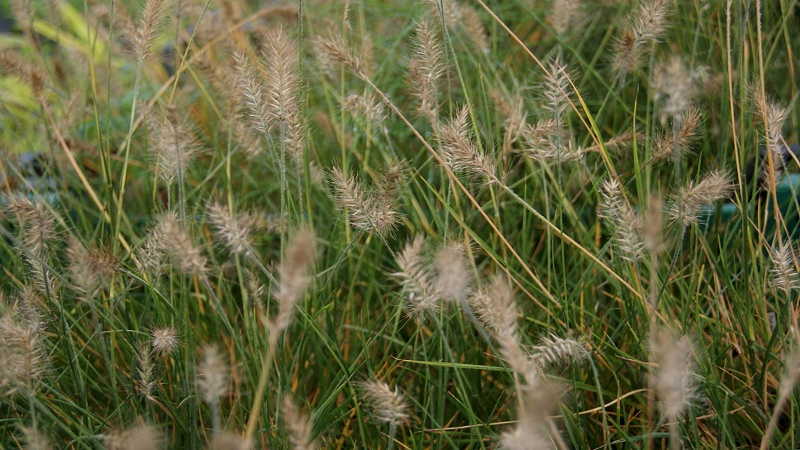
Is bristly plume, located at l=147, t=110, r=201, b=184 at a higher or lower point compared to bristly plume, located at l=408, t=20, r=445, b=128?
lower

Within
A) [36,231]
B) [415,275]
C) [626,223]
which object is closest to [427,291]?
[415,275]

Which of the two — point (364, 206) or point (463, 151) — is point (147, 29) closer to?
point (364, 206)

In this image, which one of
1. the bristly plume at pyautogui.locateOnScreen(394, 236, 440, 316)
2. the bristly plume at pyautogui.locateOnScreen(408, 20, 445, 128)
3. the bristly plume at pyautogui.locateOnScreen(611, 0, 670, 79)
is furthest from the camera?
the bristly plume at pyautogui.locateOnScreen(611, 0, 670, 79)

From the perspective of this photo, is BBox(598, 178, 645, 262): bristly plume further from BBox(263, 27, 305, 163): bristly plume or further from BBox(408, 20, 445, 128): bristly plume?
BBox(263, 27, 305, 163): bristly plume

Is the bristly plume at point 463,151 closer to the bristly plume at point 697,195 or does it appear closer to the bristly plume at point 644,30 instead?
the bristly plume at point 697,195

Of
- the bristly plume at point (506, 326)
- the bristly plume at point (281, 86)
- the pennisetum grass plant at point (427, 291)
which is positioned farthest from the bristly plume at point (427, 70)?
the bristly plume at point (506, 326)

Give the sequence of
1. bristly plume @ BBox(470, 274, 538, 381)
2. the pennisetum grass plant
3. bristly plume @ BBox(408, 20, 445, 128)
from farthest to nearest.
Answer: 1. bristly plume @ BBox(408, 20, 445, 128)
2. the pennisetum grass plant
3. bristly plume @ BBox(470, 274, 538, 381)

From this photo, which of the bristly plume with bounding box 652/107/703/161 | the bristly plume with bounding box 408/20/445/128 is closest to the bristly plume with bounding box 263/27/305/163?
the bristly plume with bounding box 408/20/445/128
